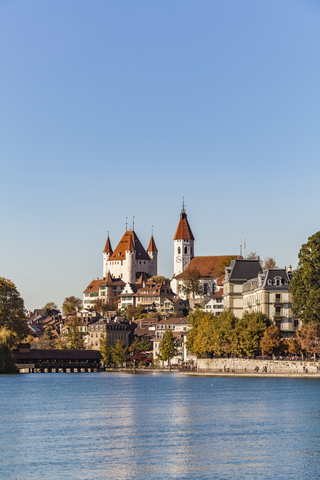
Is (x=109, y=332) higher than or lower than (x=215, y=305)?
lower

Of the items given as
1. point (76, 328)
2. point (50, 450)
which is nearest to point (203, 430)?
point (50, 450)

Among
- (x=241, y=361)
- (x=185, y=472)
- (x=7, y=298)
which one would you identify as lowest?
(x=185, y=472)

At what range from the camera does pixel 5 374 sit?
366 ft

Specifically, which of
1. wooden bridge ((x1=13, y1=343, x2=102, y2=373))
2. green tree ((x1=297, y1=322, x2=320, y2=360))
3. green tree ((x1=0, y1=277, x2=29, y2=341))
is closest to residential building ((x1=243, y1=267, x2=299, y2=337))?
green tree ((x1=297, y1=322, x2=320, y2=360))

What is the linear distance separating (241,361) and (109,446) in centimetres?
5876

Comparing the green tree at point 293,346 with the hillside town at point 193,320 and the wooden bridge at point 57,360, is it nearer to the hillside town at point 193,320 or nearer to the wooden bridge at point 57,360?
the hillside town at point 193,320

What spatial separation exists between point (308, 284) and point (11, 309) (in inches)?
2035

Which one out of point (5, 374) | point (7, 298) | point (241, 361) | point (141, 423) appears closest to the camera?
point (141, 423)

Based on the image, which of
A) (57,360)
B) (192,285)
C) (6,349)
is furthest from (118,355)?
Result: (6,349)

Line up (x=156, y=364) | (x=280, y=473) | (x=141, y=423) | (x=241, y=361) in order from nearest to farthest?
(x=280, y=473), (x=141, y=423), (x=241, y=361), (x=156, y=364)

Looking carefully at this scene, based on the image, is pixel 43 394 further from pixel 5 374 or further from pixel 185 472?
pixel 185 472

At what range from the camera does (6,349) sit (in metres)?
106

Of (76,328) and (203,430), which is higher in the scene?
(76,328)

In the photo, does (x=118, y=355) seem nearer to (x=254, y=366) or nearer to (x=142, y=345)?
(x=142, y=345)
